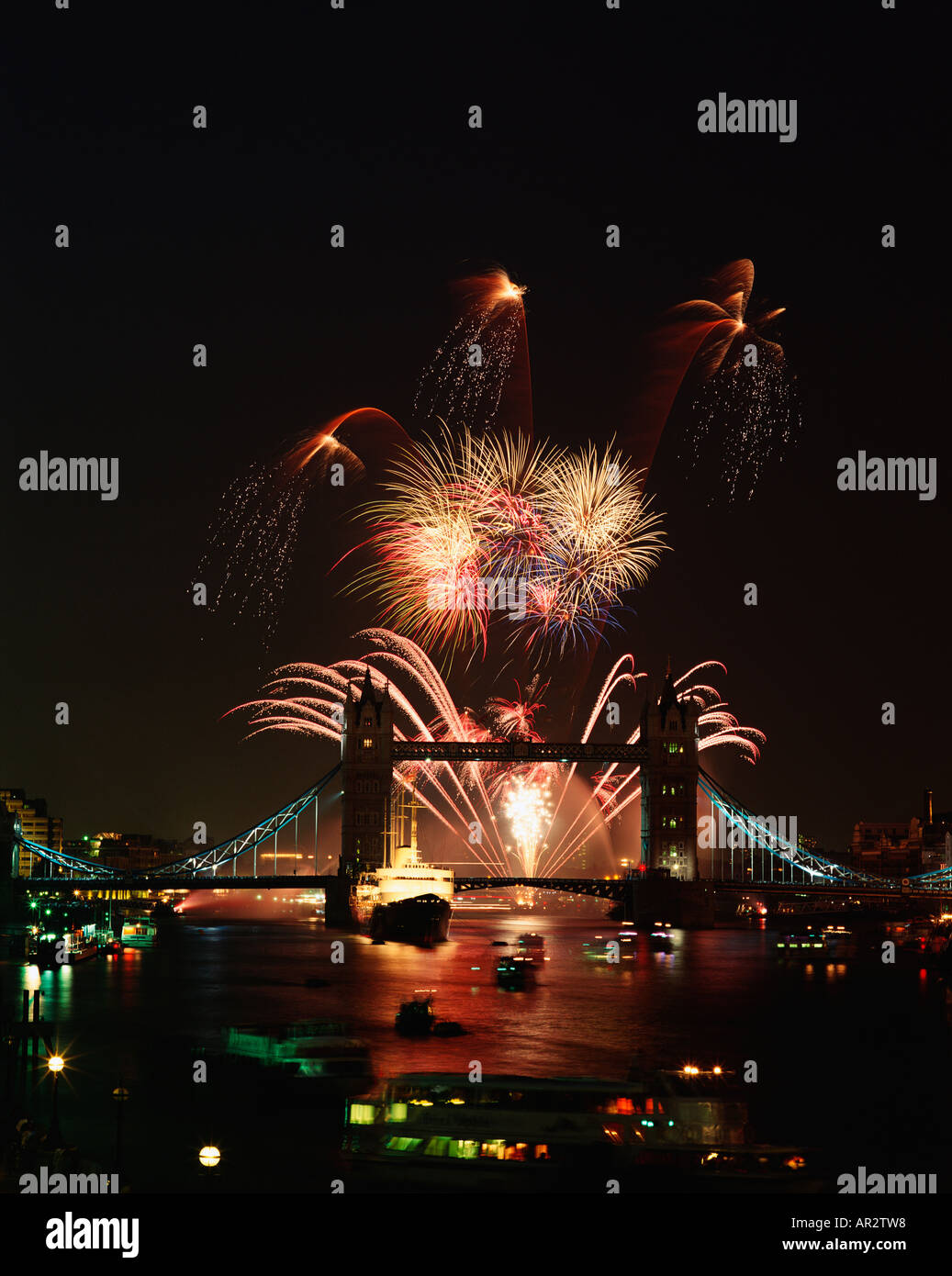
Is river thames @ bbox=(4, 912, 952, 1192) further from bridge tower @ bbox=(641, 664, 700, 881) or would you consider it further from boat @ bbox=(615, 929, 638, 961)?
bridge tower @ bbox=(641, 664, 700, 881)

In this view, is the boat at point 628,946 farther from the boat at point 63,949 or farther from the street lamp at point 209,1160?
the street lamp at point 209,1160

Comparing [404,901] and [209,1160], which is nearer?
[209,1160]

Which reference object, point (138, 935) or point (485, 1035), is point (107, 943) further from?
point (485, 1035)

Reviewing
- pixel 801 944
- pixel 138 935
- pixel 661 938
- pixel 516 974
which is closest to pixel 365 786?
pixel 138 935

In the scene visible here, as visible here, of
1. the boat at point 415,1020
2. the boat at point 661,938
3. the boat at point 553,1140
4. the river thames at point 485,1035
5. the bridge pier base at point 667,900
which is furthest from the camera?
the bridge pier base at point 667,900

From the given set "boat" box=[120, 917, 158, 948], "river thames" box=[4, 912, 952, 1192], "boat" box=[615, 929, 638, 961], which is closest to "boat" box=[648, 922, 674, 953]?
"boat" box=[615, 929, 638, 961]

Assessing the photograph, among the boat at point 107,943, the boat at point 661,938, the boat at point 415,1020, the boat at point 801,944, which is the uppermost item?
the boat at point 415,1020

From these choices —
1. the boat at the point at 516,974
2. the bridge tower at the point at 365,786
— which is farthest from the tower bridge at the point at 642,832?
the boat at the point at 516,974
